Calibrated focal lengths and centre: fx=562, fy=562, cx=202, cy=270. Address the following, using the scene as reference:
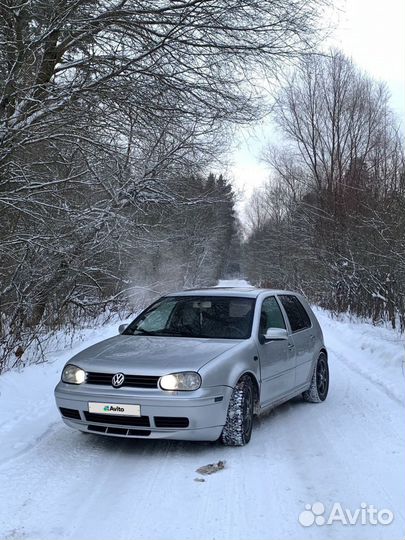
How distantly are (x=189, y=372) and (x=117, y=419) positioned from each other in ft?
2.53

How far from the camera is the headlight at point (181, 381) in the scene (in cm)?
494

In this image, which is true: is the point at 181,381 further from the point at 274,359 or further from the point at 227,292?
the point at 227,292

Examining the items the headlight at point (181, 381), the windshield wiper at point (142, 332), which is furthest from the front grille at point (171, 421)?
the windshield wiper at point (142, 332)

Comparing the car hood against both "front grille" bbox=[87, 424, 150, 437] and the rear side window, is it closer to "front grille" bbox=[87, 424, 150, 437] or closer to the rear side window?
"front grille" bbox=[87, 424, 150, 437]

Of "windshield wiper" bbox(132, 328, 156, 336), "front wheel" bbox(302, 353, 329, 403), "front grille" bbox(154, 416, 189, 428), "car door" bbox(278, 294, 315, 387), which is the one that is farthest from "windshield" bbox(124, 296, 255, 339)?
"front wheel" bbox(302, 353, 329, 403)

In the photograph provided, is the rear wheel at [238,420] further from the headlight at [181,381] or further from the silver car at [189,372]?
the headlight at [181,381]

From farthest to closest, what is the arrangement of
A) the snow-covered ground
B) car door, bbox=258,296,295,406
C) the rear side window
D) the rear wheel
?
the rear side window, car door, bbox=258,296,295,406, the rear wheel, the snow-covered ground

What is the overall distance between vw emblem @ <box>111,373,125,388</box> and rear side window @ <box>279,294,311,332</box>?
8.98ft

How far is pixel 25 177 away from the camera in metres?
8.01

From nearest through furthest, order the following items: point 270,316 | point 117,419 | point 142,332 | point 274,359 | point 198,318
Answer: point 117,419
point 274,359
point 198,318
point 142,332
point 270,316

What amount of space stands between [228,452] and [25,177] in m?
4.98

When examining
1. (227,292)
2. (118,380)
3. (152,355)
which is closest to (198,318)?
(227,292)

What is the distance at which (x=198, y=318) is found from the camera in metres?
6.33

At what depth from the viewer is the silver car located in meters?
4.93
